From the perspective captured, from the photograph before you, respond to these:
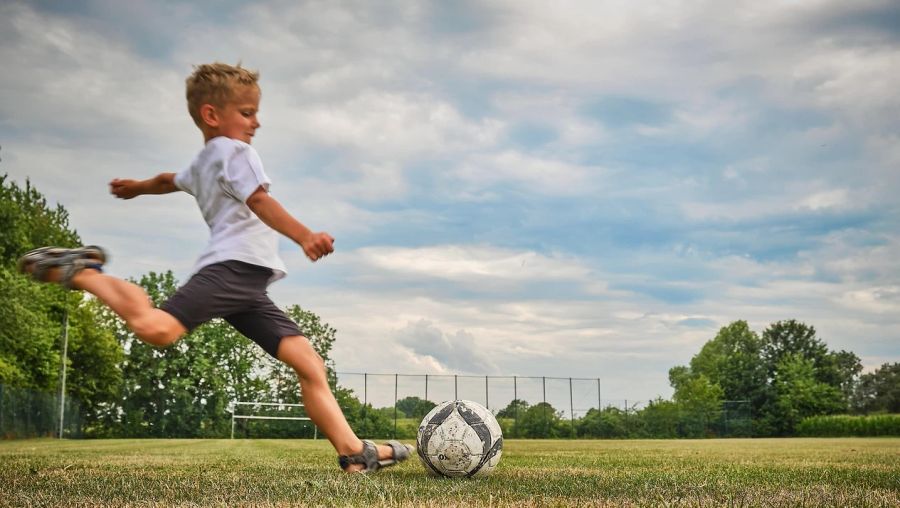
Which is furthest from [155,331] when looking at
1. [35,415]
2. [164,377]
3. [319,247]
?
[164,377]

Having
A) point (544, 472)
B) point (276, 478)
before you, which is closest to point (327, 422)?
point (276, 478)

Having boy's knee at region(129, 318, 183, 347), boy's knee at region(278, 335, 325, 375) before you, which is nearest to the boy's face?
boy's knee at region(129, 318, 183, 347)

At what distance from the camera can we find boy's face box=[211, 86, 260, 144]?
169 inches

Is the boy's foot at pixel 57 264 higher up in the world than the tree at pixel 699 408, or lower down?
higher up

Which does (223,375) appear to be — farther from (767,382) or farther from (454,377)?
(767,382)

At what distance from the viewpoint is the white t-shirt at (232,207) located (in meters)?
4.06

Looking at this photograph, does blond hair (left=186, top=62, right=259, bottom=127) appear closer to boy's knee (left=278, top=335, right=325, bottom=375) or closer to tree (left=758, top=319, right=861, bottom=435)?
boy's knee (left=278, top=335, right=325, bottom=375)

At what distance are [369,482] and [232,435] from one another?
30081 mm

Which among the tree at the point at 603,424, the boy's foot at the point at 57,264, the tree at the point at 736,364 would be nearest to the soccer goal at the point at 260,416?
the tree at the point at 603,424

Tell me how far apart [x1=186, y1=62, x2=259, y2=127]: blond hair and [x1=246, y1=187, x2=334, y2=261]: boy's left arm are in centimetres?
65

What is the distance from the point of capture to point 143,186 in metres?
4.86

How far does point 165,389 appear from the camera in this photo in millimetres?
38812

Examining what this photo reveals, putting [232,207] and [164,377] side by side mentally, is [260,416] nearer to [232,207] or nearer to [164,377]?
[164,377]

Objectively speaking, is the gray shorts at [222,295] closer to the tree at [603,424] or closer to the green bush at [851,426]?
the tree at [603,424]
